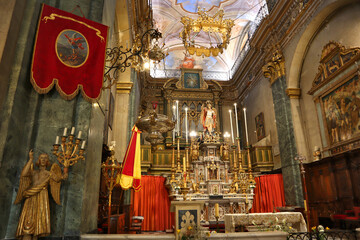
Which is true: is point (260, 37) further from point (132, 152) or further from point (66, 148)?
point (66, 148)

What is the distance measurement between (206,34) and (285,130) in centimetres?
1012

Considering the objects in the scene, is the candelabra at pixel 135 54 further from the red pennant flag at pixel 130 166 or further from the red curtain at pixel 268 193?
the red curtain at pixel 268 193

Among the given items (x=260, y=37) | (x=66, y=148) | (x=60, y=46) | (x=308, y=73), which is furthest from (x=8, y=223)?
(x=260, y=37)

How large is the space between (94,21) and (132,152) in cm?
337

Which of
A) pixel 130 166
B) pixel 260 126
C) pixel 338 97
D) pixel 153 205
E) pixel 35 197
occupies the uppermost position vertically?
pixel 260 126

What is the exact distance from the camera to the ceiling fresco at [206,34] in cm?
1532

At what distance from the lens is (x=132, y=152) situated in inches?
262

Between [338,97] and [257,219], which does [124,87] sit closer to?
[257,219]

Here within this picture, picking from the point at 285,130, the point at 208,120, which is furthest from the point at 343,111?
the point at 208,120

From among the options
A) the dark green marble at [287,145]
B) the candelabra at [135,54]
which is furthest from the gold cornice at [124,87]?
the dark green marble at [287,145]

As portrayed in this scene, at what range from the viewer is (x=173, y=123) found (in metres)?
7.79

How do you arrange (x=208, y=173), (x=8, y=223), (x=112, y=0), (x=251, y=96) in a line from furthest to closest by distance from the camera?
(x=251, y=96) → (x=208, y=173) → (x=112, y=0) → (x=8, y=223)

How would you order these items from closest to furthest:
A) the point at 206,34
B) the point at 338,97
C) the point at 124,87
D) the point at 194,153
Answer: the point at 338,97 < the point at 124,87 < the point at 194,153 < the point at 206,34

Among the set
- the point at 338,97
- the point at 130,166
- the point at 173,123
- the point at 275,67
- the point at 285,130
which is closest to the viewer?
the point at 130,166
